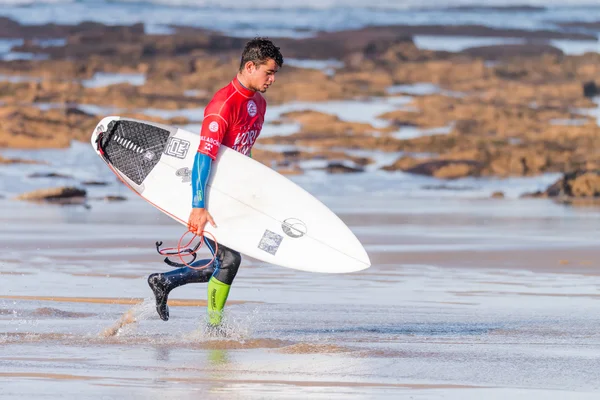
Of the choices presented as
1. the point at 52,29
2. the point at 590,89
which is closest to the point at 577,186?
the point at 590,89

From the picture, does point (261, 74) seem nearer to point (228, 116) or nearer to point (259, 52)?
point (259, 52)

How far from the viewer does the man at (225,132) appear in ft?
22.6

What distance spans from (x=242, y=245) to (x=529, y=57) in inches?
923

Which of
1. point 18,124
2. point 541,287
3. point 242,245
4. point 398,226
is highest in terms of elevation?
point 242,245

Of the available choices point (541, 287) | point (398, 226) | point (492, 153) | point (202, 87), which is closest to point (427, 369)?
point (541, 287)

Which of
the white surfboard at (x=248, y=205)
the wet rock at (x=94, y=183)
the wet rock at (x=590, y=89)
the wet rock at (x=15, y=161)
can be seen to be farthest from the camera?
the wet rock at (x=590, y=89)

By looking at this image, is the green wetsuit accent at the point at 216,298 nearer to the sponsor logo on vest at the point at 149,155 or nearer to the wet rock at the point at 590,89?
the sponsor logo on vest at the point at 149,155

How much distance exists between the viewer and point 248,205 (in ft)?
24.2

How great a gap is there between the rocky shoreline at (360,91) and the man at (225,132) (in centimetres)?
1523

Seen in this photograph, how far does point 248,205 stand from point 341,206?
397 inches

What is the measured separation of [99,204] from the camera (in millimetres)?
17484

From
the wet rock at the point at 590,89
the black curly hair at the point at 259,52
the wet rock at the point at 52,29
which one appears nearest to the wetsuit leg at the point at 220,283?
the black curly hair at the point at 259,52

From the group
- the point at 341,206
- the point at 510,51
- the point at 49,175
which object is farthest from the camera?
the point at 510,51

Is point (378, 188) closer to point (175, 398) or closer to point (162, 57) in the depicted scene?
point (162, 57)
